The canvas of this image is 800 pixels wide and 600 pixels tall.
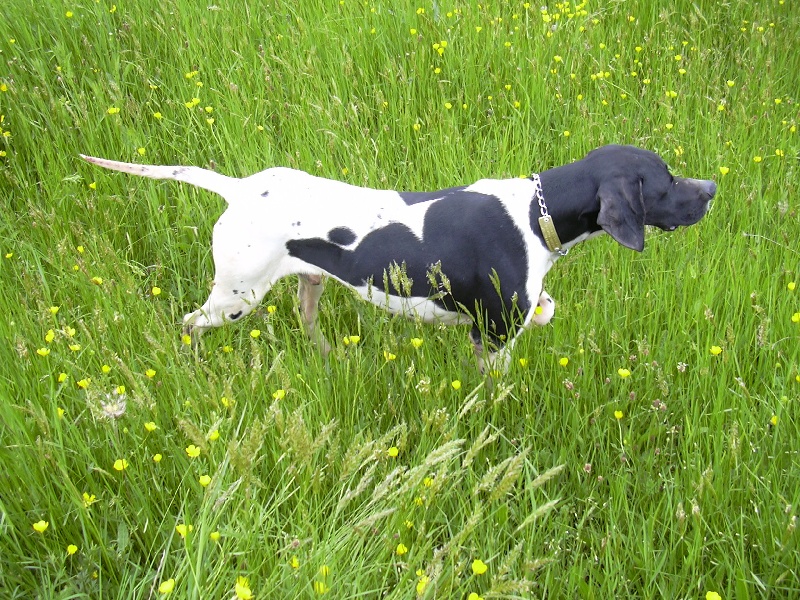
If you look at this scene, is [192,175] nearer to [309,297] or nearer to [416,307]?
[309,297]

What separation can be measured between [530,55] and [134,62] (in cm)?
241

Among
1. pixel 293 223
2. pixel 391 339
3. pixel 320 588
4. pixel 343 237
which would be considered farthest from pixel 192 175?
pixel 320 588

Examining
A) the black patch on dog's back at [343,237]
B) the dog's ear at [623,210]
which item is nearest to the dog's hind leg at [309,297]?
the black patch on dog's back at [343,237]

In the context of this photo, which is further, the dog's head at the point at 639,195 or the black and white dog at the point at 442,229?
the black and white dog at the point at 442,229

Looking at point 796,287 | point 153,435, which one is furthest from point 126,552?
point 796,287

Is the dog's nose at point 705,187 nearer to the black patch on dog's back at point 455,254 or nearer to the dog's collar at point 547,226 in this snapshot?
the dog's collar at point 547,226

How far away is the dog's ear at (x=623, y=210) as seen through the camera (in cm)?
262

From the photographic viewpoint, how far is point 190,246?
3.64 metres

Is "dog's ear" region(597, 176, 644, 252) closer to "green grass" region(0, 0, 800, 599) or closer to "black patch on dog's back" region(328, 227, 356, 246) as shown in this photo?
"green grass" region(0, 0, 800, 599)

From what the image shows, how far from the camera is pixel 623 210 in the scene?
2.65 metres

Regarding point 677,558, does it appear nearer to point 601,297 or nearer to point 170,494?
point 601,297

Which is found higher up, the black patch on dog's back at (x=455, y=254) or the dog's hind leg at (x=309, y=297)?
the black patch on dog's back at (x=455, y=254)

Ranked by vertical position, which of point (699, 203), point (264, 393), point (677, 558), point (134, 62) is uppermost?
point (134, 62)

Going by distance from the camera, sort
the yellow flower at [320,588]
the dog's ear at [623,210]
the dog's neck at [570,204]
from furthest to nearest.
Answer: the dog's neck at [570,204] < the dog's ear at [623,210] < the yellow flower at [320,588]
